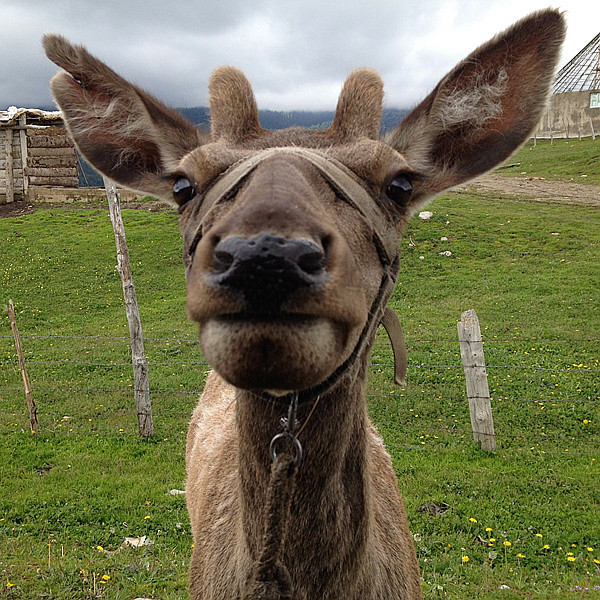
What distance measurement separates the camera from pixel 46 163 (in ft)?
97.6

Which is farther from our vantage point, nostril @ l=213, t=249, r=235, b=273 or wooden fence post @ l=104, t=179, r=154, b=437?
wooden fence post @ l=104, t=179, r=154, b=437

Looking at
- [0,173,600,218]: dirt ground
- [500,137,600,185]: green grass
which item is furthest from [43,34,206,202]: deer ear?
[500,137,600,185]: green grass

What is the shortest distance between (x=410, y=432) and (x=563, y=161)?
Result: 38.1 m

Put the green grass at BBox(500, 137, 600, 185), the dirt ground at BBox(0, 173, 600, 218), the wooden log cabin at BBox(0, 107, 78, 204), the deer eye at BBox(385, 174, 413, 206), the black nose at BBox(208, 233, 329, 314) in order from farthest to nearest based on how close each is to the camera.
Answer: the green grass at BBox(500, 137, 600, 185) → the dirt ground at BBox(0, 173, 600, 218) → the wooden log cabin at BBox(0, 107, 78, 204) → the deer eye at BBox(385, 174, 413, 206) → the black nose at BBox(208, 233, 329, 314)

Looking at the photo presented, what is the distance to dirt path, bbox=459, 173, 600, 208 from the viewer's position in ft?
102

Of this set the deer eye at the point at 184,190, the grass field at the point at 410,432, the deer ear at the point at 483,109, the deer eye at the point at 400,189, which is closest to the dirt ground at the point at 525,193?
the grass field at the point at 410,432

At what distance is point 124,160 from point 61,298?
1858 cm

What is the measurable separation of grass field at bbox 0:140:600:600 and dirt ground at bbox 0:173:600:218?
22.4 feet

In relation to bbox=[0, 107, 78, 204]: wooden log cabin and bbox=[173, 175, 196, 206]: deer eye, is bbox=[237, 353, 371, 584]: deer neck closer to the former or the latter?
bbox=[173, 175, 196, 206]: deer eye

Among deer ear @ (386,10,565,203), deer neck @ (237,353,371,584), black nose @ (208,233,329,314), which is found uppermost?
deer ear @ (386,10,565,203)

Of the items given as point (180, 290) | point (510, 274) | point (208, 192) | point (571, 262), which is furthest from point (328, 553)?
point (571, 262)

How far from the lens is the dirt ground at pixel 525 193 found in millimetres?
29703

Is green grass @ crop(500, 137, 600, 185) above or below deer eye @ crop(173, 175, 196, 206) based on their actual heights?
above

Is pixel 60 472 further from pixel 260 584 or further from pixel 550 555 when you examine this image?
pixel 260 584
